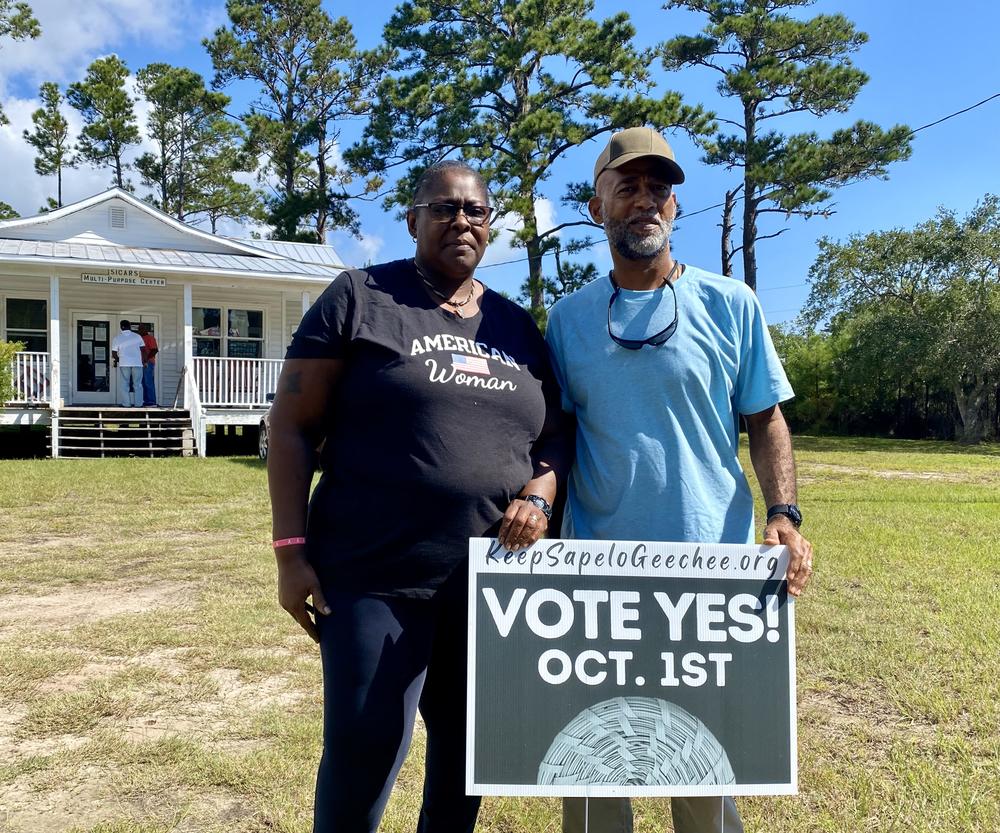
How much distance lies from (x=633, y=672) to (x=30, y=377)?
1702 centimetres

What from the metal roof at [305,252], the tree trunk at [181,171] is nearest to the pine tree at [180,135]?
the tree trunk at [181,171]

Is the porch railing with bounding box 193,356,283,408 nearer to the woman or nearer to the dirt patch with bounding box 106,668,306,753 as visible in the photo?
the dirt patch with bounding box 106,668,306,753

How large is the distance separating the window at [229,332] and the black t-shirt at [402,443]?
18.6m

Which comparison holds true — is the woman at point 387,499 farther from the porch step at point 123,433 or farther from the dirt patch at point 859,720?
the porch step at point 123,433

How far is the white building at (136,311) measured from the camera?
1617cm

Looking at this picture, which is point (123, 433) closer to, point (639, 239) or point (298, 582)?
point (298, 582)

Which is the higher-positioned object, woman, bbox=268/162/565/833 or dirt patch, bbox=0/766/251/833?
woman, bbox=268/162/565/833

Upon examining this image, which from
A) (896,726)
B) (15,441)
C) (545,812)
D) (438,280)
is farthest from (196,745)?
(15,441)

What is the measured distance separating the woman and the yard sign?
129 millimetres

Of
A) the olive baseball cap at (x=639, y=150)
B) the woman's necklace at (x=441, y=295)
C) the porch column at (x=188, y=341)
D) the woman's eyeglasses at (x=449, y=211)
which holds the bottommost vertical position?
the woman's necklace at (x=441, y=295)

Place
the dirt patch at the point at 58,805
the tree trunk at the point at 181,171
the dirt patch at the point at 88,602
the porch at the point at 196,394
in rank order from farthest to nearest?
the tree trunk at the point at 181,171 → the porch at the point at 196,394 → the dirt patch at the point at 88,602 → the dirt patch at the point at 58,805

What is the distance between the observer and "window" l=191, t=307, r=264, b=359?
19.8 metres

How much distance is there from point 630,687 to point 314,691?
2.40 metres

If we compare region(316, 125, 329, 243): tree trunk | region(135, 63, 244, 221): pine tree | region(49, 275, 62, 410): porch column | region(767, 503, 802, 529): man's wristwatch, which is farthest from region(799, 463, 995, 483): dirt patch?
region(135, 63, 244, 221): pine tree
